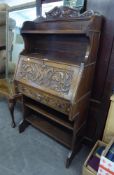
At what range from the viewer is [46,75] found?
4.96 feet

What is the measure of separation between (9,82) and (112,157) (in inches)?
78.7

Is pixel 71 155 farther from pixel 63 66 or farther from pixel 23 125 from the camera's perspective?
pixel 63 66

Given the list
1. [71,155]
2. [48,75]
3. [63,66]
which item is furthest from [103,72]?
[71,155]

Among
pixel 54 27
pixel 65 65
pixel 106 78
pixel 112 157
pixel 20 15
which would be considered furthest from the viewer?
pixel 20 15

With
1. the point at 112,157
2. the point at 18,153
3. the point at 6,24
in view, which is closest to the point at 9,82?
the point at 6,24

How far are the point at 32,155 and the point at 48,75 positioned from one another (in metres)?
0.96

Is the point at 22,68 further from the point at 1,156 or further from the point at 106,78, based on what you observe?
the point at 1,156

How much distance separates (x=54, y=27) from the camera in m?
1.59

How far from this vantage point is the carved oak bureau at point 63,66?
1308mm

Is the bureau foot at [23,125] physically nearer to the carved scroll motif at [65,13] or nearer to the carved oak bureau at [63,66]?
the carved oak bureau at [63,66]

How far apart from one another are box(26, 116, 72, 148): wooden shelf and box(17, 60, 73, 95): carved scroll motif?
0.68 metres

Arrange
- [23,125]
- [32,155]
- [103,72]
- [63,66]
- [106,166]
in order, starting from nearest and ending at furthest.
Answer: [106,166], [63,66], [103,72], [32,155], [23,125]

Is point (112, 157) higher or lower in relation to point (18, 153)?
higher

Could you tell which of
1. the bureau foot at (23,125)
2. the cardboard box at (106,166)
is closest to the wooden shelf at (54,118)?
the bureau foot at (23,125)
